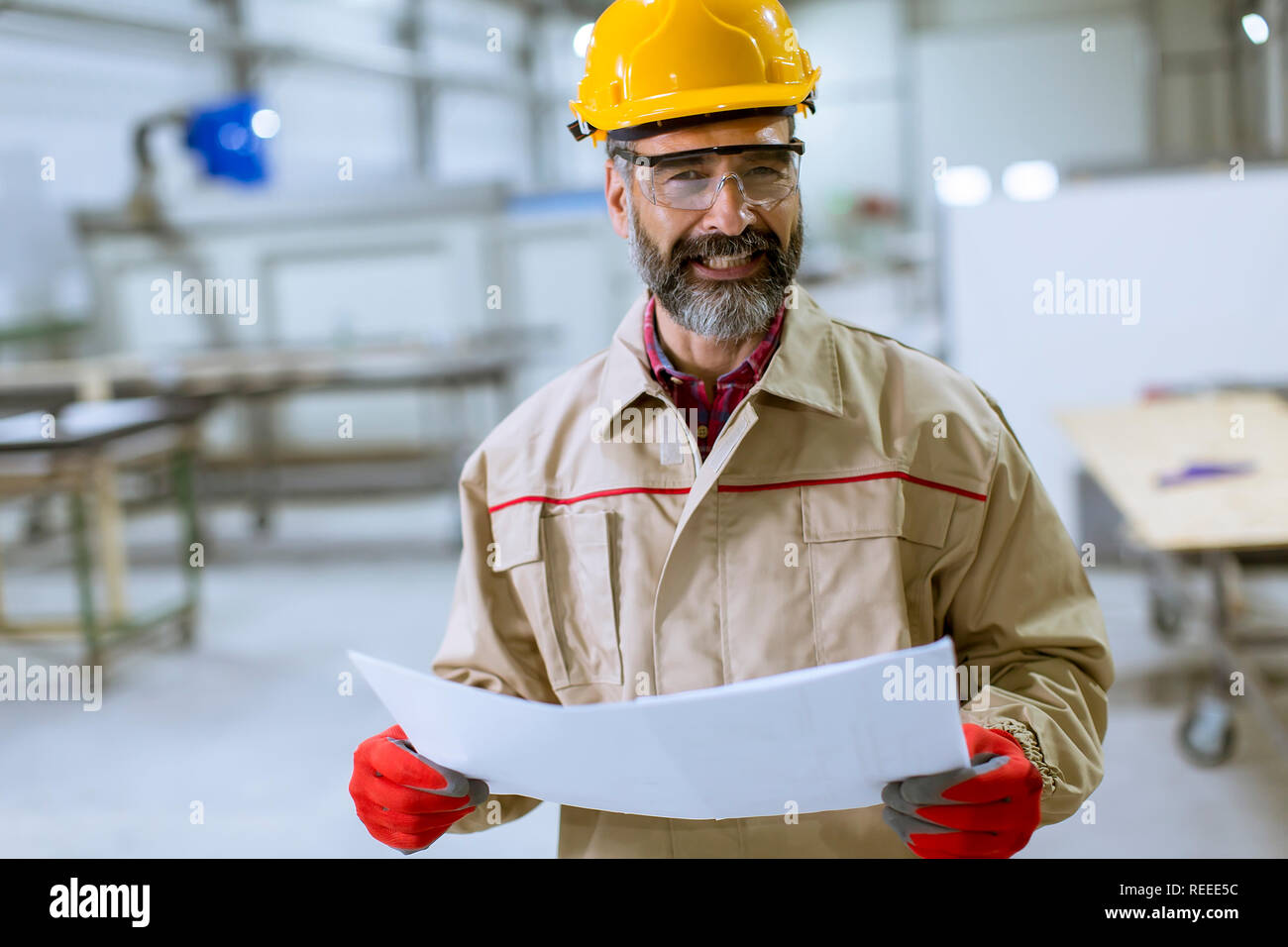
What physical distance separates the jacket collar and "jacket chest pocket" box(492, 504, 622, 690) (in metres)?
0.11

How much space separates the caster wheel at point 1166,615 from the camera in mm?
3578

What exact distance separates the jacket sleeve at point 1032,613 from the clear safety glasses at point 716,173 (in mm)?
315

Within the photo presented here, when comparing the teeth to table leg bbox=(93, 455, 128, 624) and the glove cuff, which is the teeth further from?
table leg bbox=(93, 455, 128, 624)

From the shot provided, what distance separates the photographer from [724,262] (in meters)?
1.04

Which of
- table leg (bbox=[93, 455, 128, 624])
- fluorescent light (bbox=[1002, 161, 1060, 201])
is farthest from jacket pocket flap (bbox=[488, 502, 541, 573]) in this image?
fluorescent light (bbox=[1002, 161, 1060, 201])

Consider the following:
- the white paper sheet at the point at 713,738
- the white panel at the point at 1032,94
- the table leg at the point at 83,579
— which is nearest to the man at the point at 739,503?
the white paper sheet at the point at 713,738

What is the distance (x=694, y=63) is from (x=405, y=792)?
69 cm

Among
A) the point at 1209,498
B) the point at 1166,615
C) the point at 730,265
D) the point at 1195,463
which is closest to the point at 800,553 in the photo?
the point at 730,265

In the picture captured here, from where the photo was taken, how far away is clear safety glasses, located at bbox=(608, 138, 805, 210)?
3.32ft

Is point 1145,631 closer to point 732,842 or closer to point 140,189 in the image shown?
point 732,842

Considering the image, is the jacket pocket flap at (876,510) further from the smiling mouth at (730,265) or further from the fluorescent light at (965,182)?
the fluorescent light at (965,182)

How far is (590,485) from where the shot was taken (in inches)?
43.6
